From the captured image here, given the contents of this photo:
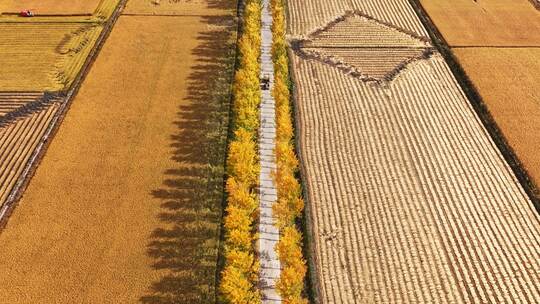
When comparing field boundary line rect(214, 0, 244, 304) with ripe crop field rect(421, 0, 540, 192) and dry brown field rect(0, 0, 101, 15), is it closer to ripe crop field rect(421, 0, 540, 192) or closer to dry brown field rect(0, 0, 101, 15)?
dry brown field rect(0, 0, 101, 15)

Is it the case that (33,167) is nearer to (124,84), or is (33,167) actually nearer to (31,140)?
(31,140)

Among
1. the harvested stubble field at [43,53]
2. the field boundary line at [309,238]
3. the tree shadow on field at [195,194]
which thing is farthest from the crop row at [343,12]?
the harvested stubble field at [43,53]

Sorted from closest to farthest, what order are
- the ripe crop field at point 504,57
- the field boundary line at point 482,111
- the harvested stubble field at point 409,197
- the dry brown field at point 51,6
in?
the harvested stubble field at point 409,197 → the field boundary line at point 482,111 → the ripe crop field at point 504,57 → the dry brown field at point 51,6

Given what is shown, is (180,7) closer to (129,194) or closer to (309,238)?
(129,194)

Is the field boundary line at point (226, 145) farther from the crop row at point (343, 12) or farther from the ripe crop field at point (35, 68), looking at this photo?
the ripe crop field at point (35, 68)

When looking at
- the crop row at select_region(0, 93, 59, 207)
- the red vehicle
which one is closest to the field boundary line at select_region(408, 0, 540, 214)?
the crop row at select_region(0, 93, 59, 207)

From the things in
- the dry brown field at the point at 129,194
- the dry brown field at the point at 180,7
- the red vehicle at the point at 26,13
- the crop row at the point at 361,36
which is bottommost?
the dry brown field at the point at 129,194

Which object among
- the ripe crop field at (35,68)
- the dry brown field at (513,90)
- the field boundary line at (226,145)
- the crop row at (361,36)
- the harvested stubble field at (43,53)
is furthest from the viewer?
the crop row at (361,36)

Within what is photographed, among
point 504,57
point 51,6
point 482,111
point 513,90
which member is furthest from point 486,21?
point 51,6
